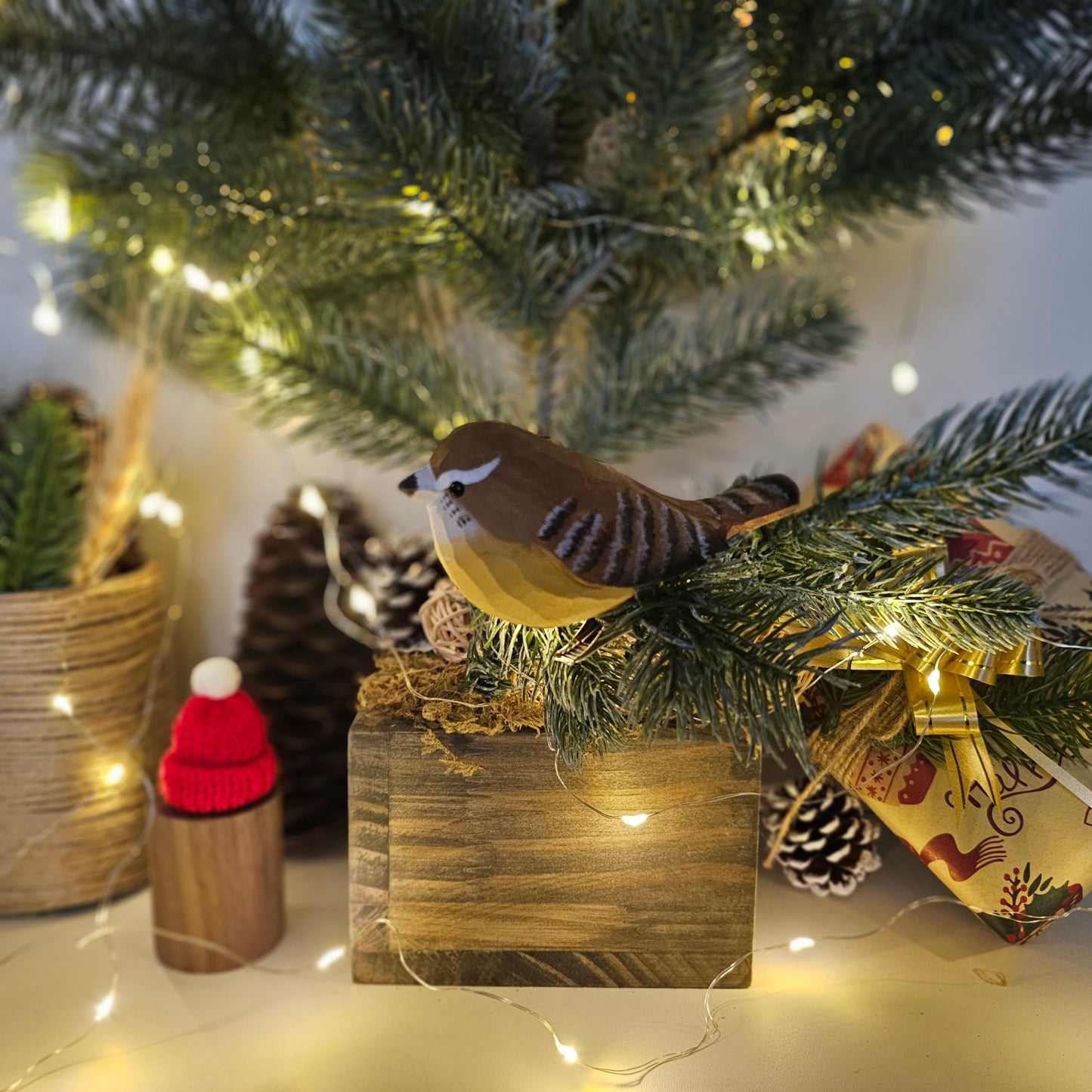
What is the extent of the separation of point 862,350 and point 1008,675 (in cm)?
37

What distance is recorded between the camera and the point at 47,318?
33.3 inches

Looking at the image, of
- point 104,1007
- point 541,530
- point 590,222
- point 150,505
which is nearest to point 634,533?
point 541,530

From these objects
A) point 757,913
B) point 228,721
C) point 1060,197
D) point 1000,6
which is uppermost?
point 1000,6

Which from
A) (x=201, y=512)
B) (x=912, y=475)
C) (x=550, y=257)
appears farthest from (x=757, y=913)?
(x=201, y=512)

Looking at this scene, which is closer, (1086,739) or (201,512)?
(1086,739)

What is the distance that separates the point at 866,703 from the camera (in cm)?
56

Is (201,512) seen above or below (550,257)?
below

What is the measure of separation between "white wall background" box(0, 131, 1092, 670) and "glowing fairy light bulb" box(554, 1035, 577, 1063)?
0.48 metres

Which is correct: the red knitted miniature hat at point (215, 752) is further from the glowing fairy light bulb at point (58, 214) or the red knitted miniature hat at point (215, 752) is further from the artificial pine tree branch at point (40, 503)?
the glowing fairy light bulb at point (58, 214)

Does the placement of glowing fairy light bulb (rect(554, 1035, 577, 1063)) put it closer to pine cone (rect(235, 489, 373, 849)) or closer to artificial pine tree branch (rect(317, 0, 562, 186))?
pine cone (rect(235, 489, 373, 849))

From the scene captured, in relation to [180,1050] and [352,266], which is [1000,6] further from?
[180,1050]

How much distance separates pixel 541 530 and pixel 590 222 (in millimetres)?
276

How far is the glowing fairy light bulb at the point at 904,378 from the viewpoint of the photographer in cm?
84

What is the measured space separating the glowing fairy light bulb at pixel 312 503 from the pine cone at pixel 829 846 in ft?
1.50
